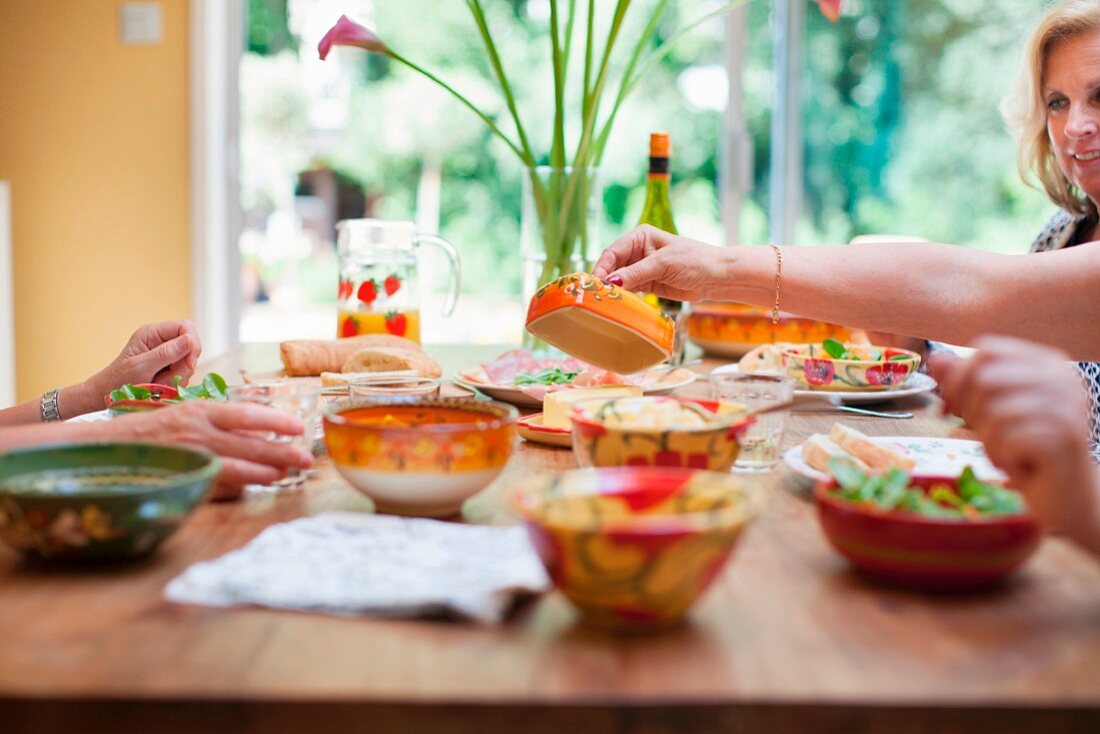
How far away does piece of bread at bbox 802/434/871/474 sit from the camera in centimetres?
99

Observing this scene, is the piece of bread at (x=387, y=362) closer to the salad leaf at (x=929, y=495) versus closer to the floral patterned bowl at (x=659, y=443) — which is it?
the floral patterned bowl at (x=659, y=443)

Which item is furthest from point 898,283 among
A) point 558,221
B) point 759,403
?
point 558,221

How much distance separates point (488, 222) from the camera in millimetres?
4156

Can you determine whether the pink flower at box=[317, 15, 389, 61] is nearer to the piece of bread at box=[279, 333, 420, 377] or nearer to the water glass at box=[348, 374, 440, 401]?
the piece of bread at box=[279, 333, 420, 377]

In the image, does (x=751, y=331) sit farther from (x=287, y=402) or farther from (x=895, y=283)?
(x=287, y=402)

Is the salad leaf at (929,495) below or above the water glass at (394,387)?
below

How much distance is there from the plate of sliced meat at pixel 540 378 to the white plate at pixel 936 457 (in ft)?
1.13

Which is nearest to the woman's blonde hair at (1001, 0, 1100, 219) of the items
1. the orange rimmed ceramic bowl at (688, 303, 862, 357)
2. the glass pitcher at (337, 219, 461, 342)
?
the orange rimmed ceramic bowl at (688, 303, 862, 357)

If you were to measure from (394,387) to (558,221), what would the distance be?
64 cm

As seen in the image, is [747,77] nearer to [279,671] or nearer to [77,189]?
[77,189]

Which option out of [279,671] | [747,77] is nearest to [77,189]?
[747,77]

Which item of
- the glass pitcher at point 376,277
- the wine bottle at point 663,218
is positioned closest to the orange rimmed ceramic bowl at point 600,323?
the wine bottle at point 663,218

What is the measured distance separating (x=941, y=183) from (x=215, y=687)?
376cm

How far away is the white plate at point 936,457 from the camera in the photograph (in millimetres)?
1022
